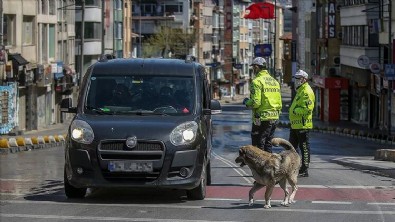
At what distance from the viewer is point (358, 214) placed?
11508 millimetres

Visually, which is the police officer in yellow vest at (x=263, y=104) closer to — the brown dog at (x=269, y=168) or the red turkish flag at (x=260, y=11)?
the brown dog at (x=269, y=168)

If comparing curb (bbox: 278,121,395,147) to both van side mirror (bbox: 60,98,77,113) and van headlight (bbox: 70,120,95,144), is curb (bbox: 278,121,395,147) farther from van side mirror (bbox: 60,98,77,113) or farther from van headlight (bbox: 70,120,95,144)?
van headlight (bbox: 70,120,95,144)

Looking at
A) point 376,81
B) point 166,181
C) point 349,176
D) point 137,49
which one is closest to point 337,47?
point 376,81

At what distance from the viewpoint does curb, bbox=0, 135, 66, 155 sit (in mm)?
29703

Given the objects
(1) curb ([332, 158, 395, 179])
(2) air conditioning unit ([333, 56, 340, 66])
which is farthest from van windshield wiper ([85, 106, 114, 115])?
(2) air conditioning unit ([333, 56, 340, 66])

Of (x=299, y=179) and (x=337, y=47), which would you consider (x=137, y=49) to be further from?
(x=299, y=179)

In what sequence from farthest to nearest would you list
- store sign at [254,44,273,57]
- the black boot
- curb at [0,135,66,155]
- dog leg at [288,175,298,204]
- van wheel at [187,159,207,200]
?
store sign at [254,44,273,57] < curb at [0,135,66,155] < the black boot < van wheel at [187,159,207,200] < dog leg at [288,175,298,204]

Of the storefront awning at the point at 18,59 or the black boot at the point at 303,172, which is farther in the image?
the storefront awning at the point at 18,59

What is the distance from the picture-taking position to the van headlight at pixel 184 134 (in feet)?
39.8

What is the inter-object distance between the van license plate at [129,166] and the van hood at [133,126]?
305 millimetres

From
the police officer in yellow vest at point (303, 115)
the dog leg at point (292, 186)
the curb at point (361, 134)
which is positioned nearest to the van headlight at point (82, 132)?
the dog leg at point (292, 186)

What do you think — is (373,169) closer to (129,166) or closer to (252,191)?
(252,191)

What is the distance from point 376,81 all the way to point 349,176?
40.0m

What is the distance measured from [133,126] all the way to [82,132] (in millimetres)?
642
